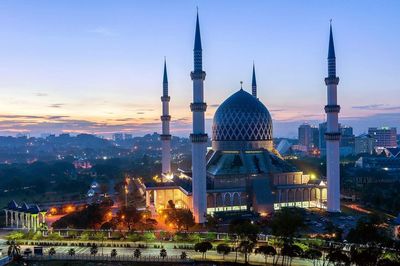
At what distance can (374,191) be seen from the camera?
5228 cm

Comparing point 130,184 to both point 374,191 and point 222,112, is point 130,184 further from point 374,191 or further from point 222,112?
point 374,191

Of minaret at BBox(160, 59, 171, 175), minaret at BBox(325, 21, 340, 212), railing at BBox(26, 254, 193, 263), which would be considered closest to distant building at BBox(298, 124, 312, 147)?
minaret at BBox(160, 59, 171, 175)

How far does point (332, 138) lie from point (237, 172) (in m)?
10.4

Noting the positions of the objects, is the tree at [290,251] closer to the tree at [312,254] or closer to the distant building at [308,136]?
the tree at [312,254]

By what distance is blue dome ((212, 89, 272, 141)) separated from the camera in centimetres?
5019

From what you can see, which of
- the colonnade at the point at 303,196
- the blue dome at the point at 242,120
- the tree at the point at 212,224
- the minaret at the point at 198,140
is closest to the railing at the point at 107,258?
the tree at the point at 212,224

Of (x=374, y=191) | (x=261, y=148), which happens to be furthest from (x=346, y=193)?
(x=261, y=148)

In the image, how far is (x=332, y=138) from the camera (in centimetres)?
4253

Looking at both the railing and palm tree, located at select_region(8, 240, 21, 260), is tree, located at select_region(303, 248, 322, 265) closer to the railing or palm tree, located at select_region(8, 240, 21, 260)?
the railing

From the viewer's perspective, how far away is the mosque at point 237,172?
133ft

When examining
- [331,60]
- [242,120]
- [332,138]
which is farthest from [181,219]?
[331,60]

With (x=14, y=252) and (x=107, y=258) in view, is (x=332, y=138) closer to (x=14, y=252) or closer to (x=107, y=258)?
(x=107, y=258)

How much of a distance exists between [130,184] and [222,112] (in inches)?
958

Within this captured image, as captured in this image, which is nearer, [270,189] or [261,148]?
[270,189]
